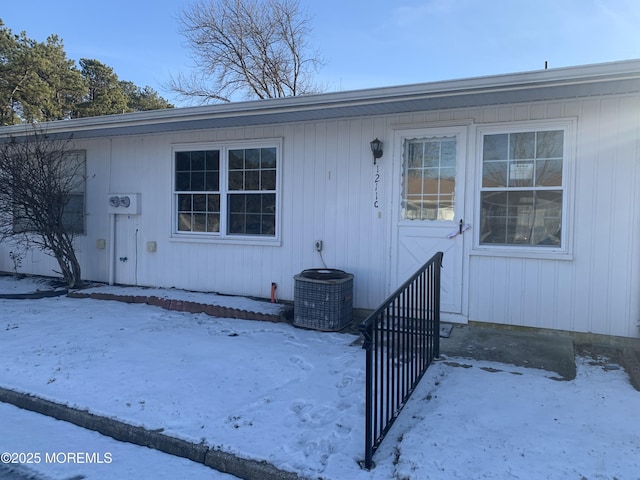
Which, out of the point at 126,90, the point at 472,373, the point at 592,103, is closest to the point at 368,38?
the point at 592,103

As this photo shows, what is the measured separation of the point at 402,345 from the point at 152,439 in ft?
6.46

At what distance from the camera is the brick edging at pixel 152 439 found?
8.95 ft

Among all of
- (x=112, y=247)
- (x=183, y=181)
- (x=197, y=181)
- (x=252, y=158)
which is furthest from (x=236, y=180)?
(x=112, y=247)

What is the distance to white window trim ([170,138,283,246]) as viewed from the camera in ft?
22.1

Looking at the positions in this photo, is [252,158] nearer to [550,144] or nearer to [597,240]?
[550,144]

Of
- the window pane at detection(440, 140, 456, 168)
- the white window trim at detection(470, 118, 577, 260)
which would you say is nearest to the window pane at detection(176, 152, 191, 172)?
the window pane at detection(440, 140, 456, 168)

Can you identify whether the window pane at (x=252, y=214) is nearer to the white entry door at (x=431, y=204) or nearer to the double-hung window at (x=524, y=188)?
the white entry door at (x=431, y=204)

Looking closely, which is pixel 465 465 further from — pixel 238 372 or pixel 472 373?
pixel 238 372

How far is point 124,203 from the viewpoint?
7.89 m

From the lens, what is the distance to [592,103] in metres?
4.96

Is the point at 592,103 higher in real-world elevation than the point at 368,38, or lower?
lower

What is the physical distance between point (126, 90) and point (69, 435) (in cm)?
3348

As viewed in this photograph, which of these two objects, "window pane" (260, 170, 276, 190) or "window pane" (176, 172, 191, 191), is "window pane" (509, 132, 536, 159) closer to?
"window pane" (260, 170, 276, 190)

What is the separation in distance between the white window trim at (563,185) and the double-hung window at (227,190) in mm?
3030
